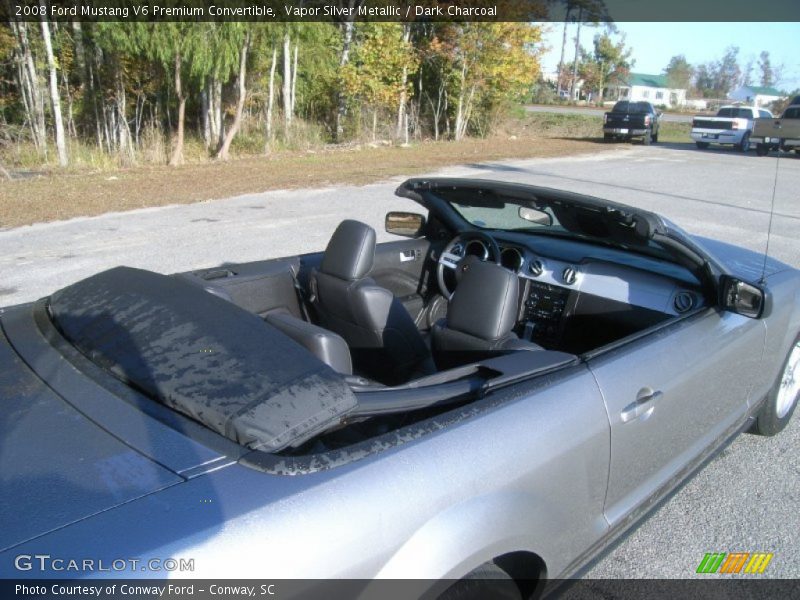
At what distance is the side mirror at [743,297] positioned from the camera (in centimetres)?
275

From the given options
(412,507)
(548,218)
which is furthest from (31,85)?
(412,507)

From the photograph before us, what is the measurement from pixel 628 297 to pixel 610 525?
1457 millimetres

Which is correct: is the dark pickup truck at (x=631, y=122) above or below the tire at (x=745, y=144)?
above

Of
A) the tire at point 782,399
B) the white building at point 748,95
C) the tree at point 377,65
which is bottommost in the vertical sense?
the tire at point 782,399

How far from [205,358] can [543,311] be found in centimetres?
243

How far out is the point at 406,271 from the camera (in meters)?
4.44

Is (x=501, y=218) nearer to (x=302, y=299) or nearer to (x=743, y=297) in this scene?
(x=302, y=299)

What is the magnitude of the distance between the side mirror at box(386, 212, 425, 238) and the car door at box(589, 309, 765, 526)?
222 centimetres

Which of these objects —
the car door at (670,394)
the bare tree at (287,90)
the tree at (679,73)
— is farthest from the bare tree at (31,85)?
the tree at (679,73)

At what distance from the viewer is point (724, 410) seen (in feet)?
10.0

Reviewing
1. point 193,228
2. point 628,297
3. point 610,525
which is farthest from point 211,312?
point 193,228

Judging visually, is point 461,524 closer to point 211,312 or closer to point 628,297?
point 211,312

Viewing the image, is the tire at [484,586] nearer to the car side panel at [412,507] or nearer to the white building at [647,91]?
the car side panel at [412,507]

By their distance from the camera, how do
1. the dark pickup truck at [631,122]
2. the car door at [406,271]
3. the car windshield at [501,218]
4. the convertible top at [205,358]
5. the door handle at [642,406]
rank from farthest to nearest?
the dark pickup truck at [631,122]
the car door at [406,271]
the car windshield at [501,218]
the door handle at [642,406]
the convertible top at [205,358]
